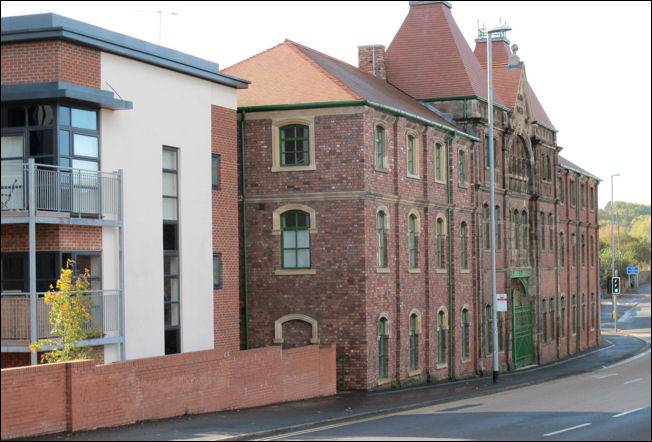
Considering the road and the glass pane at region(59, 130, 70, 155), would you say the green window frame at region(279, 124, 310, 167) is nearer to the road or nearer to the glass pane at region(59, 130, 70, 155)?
the road

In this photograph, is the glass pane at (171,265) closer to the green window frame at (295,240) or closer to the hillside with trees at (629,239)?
the green window frame at (295,240)

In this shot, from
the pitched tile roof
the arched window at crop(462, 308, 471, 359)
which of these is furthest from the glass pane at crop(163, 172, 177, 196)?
the pitched tile roof

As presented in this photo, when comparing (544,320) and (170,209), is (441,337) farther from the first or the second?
(544,320)

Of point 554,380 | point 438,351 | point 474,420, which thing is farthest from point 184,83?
point 554,380

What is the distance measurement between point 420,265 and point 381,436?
1708 cm

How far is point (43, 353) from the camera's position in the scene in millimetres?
24250

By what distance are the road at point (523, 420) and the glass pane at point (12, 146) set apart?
958cm

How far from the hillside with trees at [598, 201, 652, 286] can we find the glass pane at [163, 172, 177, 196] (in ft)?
41.5

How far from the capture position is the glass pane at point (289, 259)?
112 feet

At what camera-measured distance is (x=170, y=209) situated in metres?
29.1

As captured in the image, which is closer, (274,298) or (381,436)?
(381,436)

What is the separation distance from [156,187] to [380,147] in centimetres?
932

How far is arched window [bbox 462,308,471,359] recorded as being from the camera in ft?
137

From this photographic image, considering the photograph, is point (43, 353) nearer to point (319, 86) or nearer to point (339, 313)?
point (339, 313)
